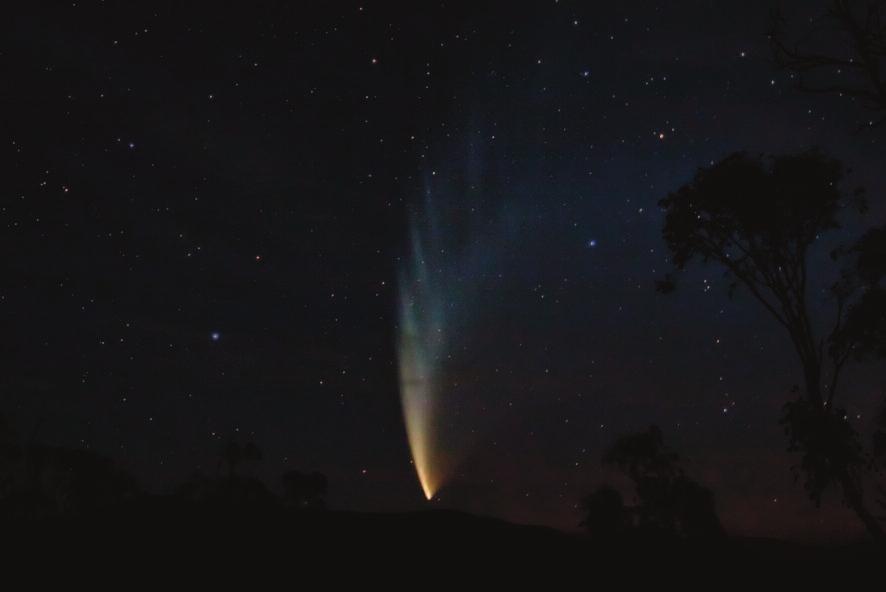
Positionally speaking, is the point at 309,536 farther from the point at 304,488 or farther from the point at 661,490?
the point at 304,488

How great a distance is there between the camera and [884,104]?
26.6 ft

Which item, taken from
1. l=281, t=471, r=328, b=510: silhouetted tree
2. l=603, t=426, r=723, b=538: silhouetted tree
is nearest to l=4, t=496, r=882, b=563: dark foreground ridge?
l=603, t=426, r=723, b=538: silhouetted tree

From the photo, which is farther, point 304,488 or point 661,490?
point 304,488

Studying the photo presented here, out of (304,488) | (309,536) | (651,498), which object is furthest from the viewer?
(304,488)

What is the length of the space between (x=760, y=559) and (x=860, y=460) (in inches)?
182

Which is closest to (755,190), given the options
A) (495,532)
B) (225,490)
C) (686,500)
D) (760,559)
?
(760,559)

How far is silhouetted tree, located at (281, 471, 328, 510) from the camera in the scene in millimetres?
62459

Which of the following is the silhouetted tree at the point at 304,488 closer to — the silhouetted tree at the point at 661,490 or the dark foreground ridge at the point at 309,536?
the silhouetted tree at the point at 661,490

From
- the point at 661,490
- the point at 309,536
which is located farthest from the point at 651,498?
the point at 309,536

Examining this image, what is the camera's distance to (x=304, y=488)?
62.8 m

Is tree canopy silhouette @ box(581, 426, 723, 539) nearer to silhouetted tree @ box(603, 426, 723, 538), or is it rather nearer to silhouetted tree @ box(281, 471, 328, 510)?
silhouetted tree @ box(603, 426, 723, 538)

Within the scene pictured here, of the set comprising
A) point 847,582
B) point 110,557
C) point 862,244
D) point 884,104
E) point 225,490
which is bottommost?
point 847,582

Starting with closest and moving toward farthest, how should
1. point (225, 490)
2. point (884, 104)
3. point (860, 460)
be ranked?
point (884, 104) → point (860, 460) → point (225, 490)

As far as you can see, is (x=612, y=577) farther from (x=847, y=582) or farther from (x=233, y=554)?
(x=233, y=554)
